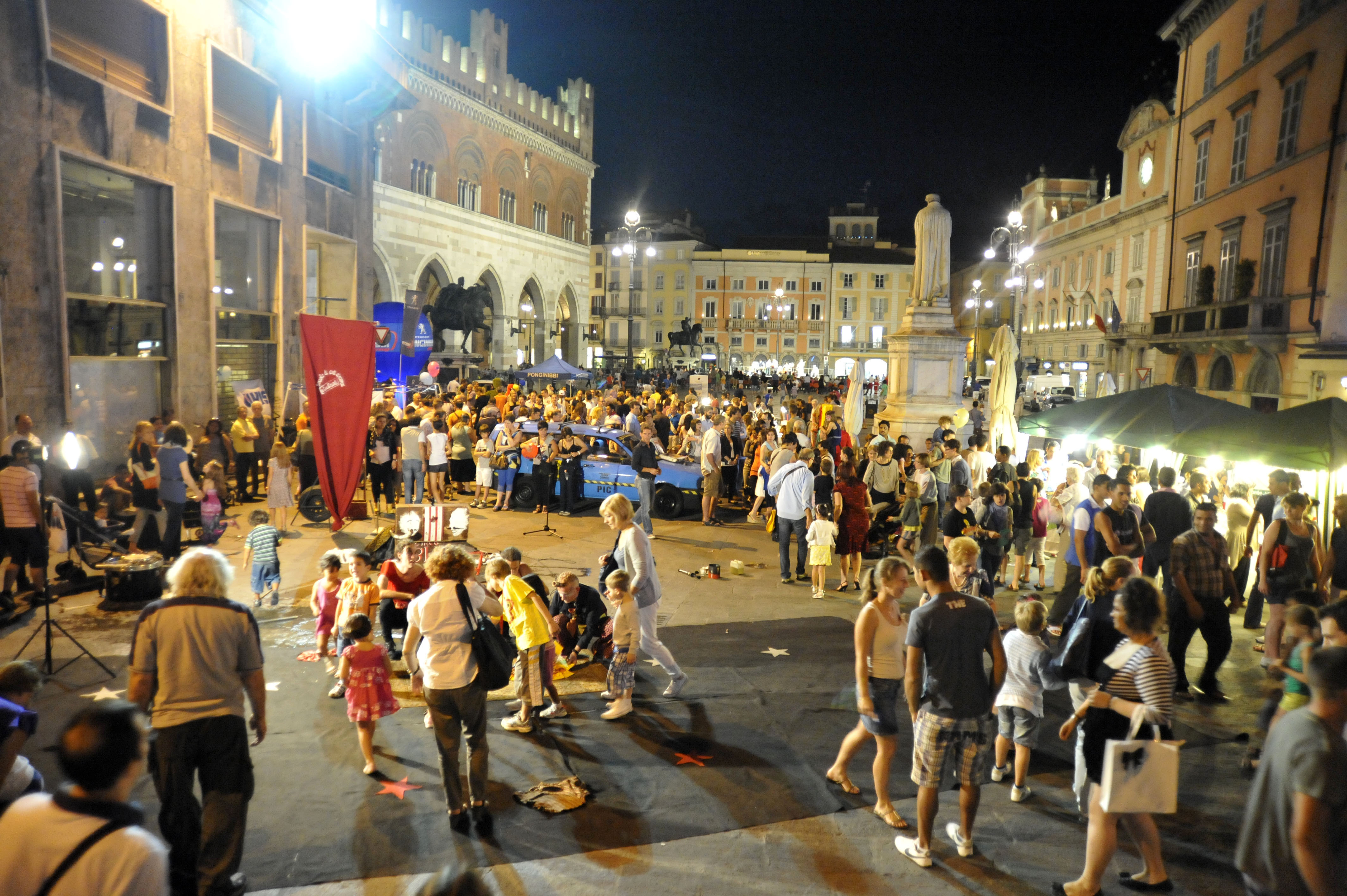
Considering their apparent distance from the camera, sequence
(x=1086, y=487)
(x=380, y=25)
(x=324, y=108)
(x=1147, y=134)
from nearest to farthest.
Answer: (x=1086, y=487)
(x=324, y=108)
(x=380, y=25)
(x=1147, y=134)

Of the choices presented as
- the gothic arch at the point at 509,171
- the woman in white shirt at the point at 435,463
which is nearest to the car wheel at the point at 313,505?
the woman in white shirt at the point at 435,463

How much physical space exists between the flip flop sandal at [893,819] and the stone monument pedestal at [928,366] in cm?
1356

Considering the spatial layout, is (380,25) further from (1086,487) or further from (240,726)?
(240,726)

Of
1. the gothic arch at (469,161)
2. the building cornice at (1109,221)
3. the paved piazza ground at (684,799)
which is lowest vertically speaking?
the paved piazza ground at (684,799)

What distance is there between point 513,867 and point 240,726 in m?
1.54

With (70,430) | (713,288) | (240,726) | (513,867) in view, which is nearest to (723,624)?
(513,867)

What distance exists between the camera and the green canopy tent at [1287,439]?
8.05 metres

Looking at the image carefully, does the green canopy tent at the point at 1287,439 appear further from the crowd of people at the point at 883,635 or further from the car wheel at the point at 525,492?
the car wheel at the point at 525,492

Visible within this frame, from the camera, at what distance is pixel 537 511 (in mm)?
14094

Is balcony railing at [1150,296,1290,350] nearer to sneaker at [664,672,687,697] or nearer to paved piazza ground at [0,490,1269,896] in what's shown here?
paved piazza ground at [0,490,1269,896]

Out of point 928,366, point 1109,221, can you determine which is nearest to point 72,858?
point 928,366

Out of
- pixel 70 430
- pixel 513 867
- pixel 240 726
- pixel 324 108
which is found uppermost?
pixel 324 108

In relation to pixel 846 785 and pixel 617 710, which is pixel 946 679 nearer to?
pixel 846 785

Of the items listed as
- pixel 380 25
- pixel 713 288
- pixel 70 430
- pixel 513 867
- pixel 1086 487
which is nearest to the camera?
pixel 513 867
